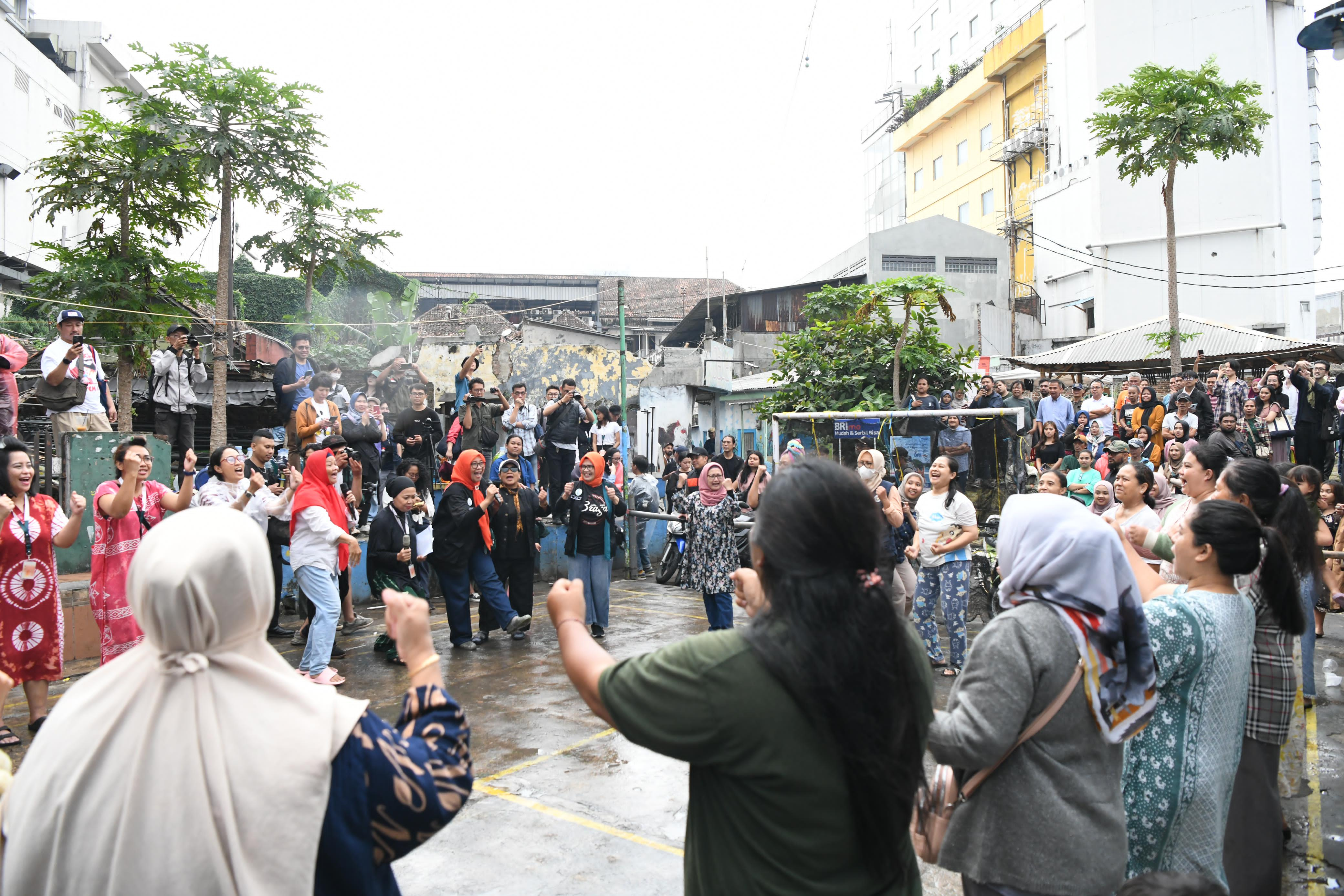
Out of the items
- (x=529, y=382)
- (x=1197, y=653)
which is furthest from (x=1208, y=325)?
(x=1197, y=653)

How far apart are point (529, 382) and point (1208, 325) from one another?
56.0ft

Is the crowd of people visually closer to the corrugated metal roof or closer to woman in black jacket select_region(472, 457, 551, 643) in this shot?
woman in black jacket select_region(472, 457, 551, 643)

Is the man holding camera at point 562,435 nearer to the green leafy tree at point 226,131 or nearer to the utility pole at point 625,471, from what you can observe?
the utility pole at point 625,471

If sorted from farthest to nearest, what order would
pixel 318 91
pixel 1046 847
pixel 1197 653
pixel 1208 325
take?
pixel 1208 325 < pixel 318 91 < pixel 1197 653 < pixel 1046 847

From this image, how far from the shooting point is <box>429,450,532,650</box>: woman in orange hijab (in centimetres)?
846

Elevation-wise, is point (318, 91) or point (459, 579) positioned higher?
point (318, 91)

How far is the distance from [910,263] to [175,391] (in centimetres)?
2749

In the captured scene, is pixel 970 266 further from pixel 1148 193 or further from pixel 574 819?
pixel 574 819

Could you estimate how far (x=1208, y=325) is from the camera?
22422 millimetres

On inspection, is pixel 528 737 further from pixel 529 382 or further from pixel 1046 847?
pixel 529 382

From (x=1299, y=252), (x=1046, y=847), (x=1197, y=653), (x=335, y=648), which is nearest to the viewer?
(x=1046, y=847)

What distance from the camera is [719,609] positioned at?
27.7 ft

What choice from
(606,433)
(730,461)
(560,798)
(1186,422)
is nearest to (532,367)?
(606,433)

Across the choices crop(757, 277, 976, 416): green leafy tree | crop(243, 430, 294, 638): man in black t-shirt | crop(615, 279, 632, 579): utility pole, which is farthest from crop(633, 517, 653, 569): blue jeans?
crop(243, 430, 294, 638): man in black t-shirt
